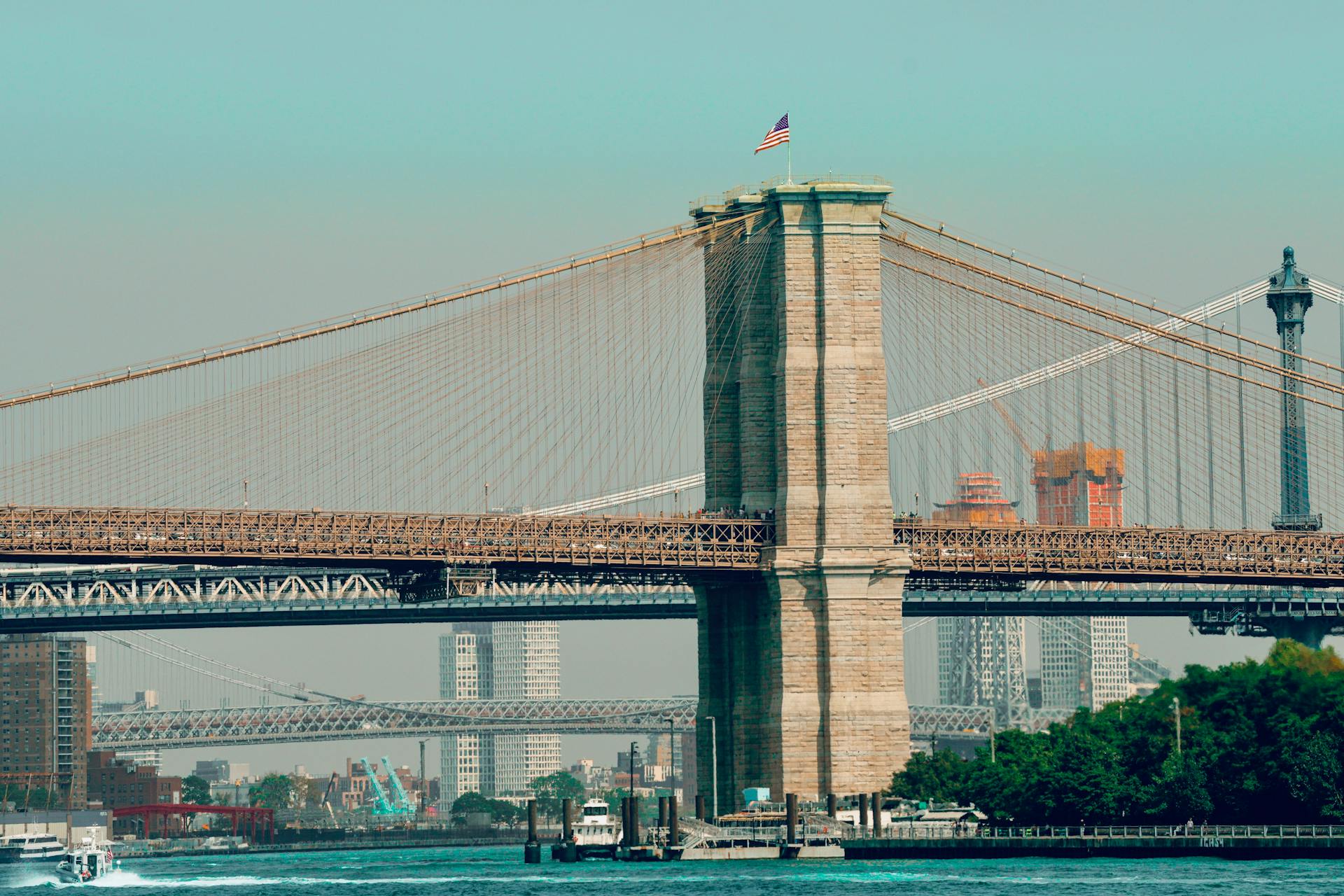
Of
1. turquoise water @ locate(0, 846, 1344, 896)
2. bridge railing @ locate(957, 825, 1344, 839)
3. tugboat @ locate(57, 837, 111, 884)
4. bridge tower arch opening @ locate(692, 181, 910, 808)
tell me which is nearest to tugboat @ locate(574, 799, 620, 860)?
turquoise water @ locate(0, 846, 1344, 896)

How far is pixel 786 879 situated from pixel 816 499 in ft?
72.9

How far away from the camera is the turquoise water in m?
79.4

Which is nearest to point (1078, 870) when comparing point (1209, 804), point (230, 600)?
point (1209, 804)

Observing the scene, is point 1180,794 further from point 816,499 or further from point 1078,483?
point 1078,483

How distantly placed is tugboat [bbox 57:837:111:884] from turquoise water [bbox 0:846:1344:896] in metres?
0.82

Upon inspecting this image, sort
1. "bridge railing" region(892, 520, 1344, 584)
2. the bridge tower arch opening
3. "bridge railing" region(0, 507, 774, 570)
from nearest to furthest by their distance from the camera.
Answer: "bridge railing" region(0, 507, 774, 570) → the bridge tower arch opening → "bridge railing" region(892, 520, 1344, 584)

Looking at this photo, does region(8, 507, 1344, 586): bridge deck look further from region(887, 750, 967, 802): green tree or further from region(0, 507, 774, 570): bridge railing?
region(887, 750, 967, 802): green tree

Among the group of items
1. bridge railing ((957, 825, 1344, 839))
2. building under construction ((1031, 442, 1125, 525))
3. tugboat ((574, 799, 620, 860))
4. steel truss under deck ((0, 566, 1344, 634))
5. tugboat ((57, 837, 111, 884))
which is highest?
building under construction ((1031, 442, 1125, 525))

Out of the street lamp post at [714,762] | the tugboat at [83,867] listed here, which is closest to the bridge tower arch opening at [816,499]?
the street lamp post at [714,762]

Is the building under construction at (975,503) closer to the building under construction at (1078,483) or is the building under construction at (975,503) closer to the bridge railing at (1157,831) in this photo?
the building under construction at (1078,483)

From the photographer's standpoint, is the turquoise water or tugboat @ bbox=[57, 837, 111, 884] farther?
tugboat @ bbox=[57, 837, 111, 884]

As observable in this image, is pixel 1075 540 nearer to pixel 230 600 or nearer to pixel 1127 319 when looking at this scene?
pixel 1127 319

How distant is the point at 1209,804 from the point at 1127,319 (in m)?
21.2

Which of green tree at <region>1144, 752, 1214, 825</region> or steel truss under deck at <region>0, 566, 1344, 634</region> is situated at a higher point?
steel truss under deck at <region>0, 566, 1344, 634</region>
